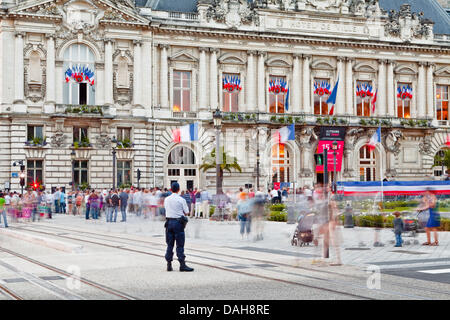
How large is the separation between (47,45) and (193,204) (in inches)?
810

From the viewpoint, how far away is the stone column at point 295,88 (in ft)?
212

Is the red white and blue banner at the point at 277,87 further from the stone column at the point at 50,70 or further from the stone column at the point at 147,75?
the stone column at the point at 50,70

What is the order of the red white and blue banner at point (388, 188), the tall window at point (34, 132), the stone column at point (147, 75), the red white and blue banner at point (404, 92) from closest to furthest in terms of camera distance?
the red white and blue banner at point (388, 188)
the tall window at point (34, 132)
the stone column at point (147, 75)
the red white and blue banner at point (404, 92)

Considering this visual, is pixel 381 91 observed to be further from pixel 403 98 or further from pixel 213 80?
pixel 213 80

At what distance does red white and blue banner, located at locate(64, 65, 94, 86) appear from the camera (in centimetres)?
5777

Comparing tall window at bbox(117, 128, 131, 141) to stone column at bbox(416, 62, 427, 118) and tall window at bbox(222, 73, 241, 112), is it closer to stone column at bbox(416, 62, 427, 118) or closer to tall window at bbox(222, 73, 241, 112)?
tall window at bbox(222, 73, 241, 112)

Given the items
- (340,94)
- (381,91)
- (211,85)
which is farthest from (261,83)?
(381,91)

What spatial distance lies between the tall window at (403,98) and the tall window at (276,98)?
11.8 m

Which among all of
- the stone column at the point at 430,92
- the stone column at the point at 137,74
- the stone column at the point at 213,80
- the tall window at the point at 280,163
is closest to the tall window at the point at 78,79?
the stone column at the point at 137,74

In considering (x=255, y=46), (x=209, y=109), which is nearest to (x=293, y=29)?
(x=255, y=46)

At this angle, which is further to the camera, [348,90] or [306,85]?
[348,90]

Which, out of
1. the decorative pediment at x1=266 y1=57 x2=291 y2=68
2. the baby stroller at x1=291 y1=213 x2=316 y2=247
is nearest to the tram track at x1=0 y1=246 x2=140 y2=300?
the baby stroller at x1=291 y1=213 x2=316 y2=247

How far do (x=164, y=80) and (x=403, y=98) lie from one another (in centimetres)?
2338

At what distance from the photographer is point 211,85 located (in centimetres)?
6191
